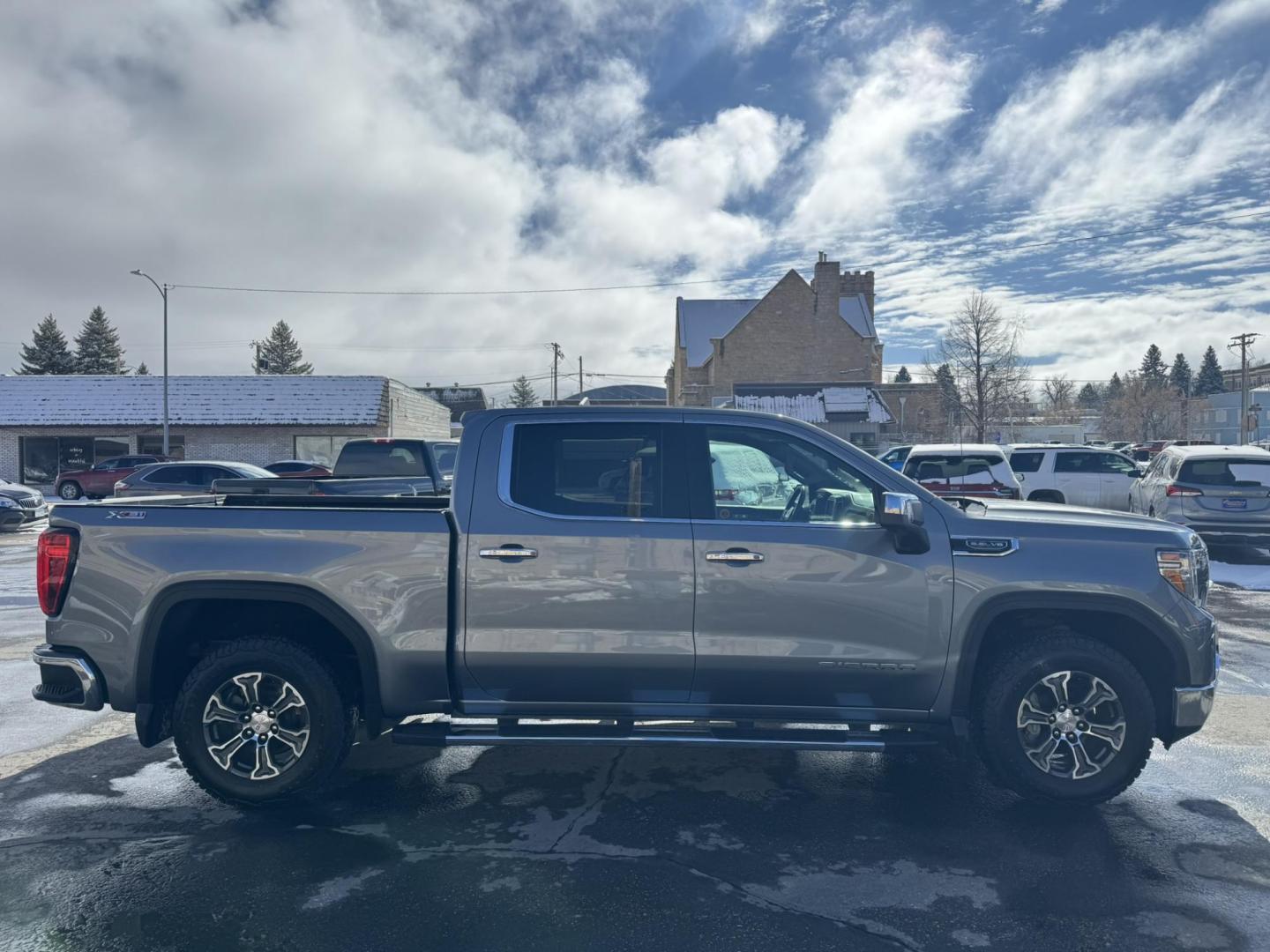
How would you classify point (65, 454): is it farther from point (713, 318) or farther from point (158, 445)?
point (713, 318)

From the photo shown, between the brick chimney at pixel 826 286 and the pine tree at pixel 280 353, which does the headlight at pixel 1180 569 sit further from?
the pine tree at pixel 280 353

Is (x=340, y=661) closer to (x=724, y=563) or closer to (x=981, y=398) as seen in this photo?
(x=724, y=563)

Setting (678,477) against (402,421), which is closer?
(678,477)

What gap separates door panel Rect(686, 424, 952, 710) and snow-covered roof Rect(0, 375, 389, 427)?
3016 cm

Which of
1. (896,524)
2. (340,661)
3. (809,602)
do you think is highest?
(896,524)

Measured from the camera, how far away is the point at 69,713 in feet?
19.0

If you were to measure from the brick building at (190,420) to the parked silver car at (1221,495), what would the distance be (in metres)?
27.1

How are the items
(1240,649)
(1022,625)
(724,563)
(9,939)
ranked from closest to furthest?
(9,939) < (724,563) < (1022,625) < (1240,649)

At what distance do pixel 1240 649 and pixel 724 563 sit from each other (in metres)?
6.18

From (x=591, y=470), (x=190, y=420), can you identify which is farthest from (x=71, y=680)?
(x=190, y=420)

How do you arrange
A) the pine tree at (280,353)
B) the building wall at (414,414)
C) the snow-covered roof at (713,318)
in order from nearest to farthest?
1. the building wall at (414,414)
2. the snow-covered roof at (713,318)
3. the pine tree at (280,353)

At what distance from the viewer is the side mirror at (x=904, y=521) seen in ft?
12.6

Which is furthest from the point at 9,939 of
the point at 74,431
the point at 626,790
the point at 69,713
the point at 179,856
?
the point at 74,431

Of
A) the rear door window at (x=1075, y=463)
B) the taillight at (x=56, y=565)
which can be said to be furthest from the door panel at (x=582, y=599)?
the rear door window at (x=1075, y=463)
